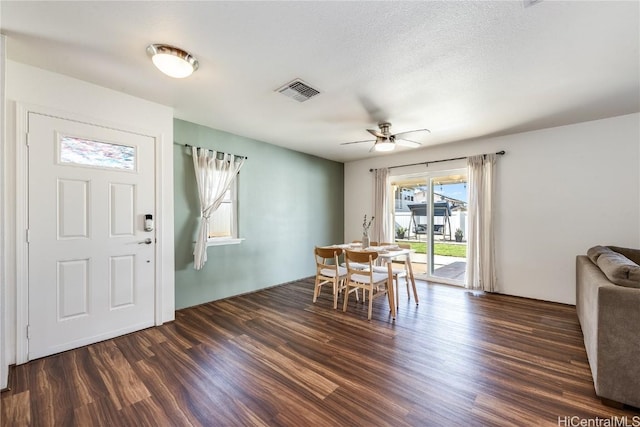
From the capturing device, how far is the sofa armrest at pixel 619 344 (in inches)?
65.4

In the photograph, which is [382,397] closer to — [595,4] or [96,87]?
[595,4]

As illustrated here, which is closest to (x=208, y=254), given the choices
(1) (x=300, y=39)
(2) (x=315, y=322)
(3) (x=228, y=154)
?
(3) (x=228, y=154)

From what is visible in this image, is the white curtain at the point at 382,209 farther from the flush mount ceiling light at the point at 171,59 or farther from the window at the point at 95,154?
the window at the point at 95,154

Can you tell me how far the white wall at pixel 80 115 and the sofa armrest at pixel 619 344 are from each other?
3.92 meters

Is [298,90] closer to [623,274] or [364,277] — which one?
[364,277]

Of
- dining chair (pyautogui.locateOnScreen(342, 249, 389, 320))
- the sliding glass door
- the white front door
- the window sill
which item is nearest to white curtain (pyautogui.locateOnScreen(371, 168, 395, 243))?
the sliding glass door

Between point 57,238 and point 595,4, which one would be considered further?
point 57,238

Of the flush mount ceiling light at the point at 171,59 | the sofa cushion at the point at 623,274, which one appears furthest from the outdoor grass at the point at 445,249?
the flush mount ceiling light at the point at 171,59

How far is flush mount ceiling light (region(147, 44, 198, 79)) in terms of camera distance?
2.00 metres

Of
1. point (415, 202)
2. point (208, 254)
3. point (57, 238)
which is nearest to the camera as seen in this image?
point (57, 238)

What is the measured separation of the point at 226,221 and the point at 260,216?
0.60 m

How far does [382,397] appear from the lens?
1.83 m

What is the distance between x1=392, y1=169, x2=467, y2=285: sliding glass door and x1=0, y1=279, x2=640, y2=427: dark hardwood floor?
5.64 feet

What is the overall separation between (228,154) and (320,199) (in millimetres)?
2284
